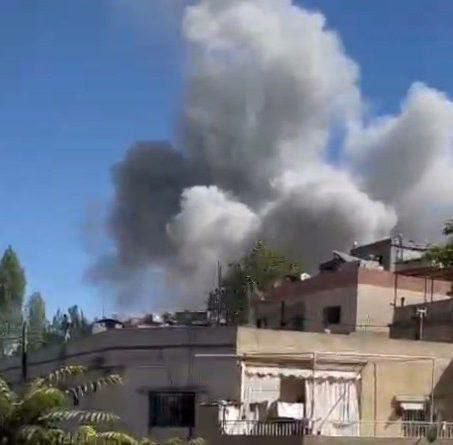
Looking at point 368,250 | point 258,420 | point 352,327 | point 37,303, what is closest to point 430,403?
point 258,420

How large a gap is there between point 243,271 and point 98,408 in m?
36.1

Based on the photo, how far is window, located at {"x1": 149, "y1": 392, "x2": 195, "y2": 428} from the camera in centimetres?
2797

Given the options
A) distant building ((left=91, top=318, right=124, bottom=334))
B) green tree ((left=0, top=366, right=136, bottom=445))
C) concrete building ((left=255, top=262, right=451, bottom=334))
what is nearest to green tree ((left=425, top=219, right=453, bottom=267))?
concrete building ((left=255, top=262, right=451, bottom=334))

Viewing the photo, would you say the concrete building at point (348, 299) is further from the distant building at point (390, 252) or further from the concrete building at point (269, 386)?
the concrete building at point (269, 386)

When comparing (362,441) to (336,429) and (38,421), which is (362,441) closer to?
(336,429)

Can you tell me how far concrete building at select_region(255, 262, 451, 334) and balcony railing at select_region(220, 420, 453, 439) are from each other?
13.0m

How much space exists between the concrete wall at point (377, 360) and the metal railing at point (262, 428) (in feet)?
5.53

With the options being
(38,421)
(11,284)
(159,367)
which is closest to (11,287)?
(11,284)

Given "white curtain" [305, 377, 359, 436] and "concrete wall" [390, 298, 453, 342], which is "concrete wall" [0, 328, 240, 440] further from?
"concrete wall" [390, 298, 453, 342]

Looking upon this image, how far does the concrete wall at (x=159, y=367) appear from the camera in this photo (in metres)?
27.7

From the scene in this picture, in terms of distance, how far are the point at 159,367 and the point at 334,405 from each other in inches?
181

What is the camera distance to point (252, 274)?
6481 cm

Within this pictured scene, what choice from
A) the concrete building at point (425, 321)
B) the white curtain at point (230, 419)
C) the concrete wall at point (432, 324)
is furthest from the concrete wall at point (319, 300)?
the white curtain at point (230, 419)

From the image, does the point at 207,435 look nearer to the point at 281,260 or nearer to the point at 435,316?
the point at 435,316
